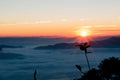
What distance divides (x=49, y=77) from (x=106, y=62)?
3666cm

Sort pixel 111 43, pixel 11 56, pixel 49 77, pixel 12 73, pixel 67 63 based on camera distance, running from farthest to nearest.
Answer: pixel 111 43 < pixel 11 56 < pixel 67 63 < pixel 12 73 < pixel 49 77

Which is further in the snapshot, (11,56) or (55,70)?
(11,56)

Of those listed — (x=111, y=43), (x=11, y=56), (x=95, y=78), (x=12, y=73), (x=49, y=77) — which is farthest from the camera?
(x=111, y=43)

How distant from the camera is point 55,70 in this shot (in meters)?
64.0

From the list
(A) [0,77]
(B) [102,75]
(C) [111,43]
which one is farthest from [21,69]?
(C) [111,43]

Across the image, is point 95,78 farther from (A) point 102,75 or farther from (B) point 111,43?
(B) point 111,43

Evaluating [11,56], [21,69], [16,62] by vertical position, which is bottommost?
[21,69]

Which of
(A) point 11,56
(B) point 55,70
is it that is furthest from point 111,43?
(B) point 55,70

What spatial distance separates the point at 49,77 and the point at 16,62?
2294 cm

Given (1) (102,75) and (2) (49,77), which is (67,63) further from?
(1) (102,75)

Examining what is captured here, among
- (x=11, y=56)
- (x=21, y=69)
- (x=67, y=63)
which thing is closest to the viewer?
(x=21, y=69)

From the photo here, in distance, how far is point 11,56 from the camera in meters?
89.9

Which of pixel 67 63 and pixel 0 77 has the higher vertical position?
pixel 67 63

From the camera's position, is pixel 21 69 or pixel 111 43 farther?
pixel 111 43
